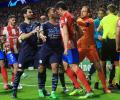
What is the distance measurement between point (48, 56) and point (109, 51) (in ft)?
7.15

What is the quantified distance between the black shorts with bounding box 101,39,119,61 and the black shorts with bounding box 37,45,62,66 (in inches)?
76.0

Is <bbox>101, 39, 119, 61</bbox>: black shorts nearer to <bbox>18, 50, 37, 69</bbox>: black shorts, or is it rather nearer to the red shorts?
the red shorts

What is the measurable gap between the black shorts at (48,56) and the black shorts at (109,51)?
193 centimetres

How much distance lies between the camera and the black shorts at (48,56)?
10.1m

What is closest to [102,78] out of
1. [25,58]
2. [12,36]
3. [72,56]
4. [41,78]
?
[72,56]

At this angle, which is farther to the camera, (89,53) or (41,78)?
(89,53)

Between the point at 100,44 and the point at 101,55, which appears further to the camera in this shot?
the point at 100,44

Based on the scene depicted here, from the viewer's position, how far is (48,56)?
1032 cm

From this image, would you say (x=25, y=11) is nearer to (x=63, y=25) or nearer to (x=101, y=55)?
(x=63, y=25)

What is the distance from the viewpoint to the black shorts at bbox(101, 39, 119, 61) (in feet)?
38.9

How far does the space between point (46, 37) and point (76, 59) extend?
0.81 metres

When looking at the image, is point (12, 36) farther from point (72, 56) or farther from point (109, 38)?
point (72, 56)

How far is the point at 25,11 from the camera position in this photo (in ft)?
34.3

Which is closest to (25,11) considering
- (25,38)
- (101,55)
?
(25,38)
